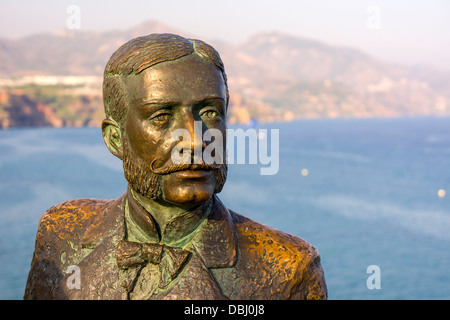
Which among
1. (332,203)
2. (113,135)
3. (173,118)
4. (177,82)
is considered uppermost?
(177,82)

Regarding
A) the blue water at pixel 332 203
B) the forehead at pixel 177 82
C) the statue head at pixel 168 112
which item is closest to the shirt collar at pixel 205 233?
the statue head at pixel 168 112

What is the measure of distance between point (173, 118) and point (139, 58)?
411 mm

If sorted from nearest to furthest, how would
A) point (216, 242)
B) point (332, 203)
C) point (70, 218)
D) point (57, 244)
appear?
point (216, 242), point (57, 244), point (70, 218), point (332, 203)

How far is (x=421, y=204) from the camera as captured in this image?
3406 centimetres

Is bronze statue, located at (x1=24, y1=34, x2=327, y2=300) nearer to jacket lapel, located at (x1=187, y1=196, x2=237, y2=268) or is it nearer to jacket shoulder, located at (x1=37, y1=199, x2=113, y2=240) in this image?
jacket lapel, located at (x1=187, y1=196, x2=237, y2=268)

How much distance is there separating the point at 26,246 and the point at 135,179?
19.4 m

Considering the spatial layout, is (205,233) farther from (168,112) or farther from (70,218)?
(70,218)

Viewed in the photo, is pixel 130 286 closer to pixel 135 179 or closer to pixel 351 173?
pixel 135 179

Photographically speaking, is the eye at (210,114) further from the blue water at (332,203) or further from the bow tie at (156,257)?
the blue water at (332,203)

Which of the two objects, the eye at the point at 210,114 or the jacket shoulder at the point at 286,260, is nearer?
the eye at the point at 210,114

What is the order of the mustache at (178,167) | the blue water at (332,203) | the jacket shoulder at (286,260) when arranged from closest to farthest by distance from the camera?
the mustache at (178,167)
the jacket shoulder at (286,260)
the blue water at (332,203)

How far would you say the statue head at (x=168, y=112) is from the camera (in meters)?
3.33

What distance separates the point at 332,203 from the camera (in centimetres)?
3406

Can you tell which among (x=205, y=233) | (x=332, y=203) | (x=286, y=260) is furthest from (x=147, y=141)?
(x=332, y=203)
